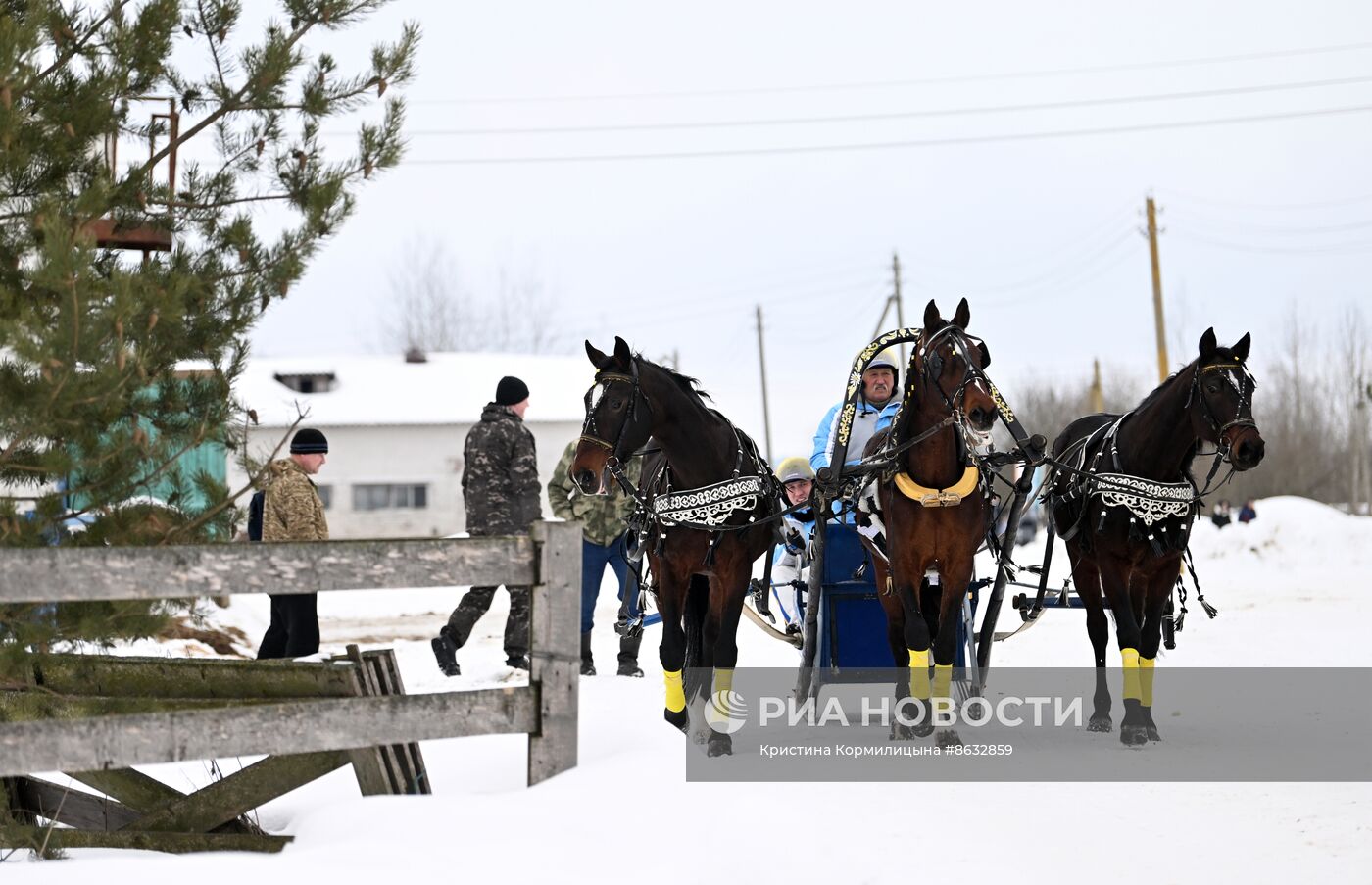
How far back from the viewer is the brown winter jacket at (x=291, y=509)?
373 inches

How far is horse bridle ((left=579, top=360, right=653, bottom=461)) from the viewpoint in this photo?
23.2 ft

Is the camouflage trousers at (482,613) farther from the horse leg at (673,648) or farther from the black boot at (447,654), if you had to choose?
the horse leg at (673,648)

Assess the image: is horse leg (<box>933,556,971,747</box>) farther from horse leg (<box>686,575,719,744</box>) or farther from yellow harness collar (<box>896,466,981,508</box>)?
horse leg (<box>686,575,719,744</box>)

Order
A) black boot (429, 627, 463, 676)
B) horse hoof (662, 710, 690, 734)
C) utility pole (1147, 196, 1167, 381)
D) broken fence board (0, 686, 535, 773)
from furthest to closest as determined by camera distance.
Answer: utility pole (1147, 196, 1167, 381) < black boot (429, 627, 463, 676) < horse hoof (662, 710, 690, 734) < broken fence board (0, 686, 535, 773)

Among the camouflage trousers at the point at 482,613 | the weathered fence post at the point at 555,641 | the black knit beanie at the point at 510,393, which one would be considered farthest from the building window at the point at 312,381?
the weathered fence post at the point at 555,641

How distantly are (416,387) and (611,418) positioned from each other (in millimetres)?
37837

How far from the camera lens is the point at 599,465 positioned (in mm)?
6988

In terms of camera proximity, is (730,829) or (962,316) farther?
(962,316)

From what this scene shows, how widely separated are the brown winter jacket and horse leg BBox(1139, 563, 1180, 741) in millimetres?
4897

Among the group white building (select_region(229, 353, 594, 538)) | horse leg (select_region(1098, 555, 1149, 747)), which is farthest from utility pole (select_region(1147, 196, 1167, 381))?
horse leg (select_region(1098, 555, 1149, 747))

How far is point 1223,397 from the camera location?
24.6 ft

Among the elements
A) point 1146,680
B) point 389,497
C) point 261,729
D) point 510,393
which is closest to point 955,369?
point 1146,680

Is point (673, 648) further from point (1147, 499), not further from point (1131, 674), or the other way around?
point (1147, 499)

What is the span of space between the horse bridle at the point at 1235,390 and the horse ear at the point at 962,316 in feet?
4.16
